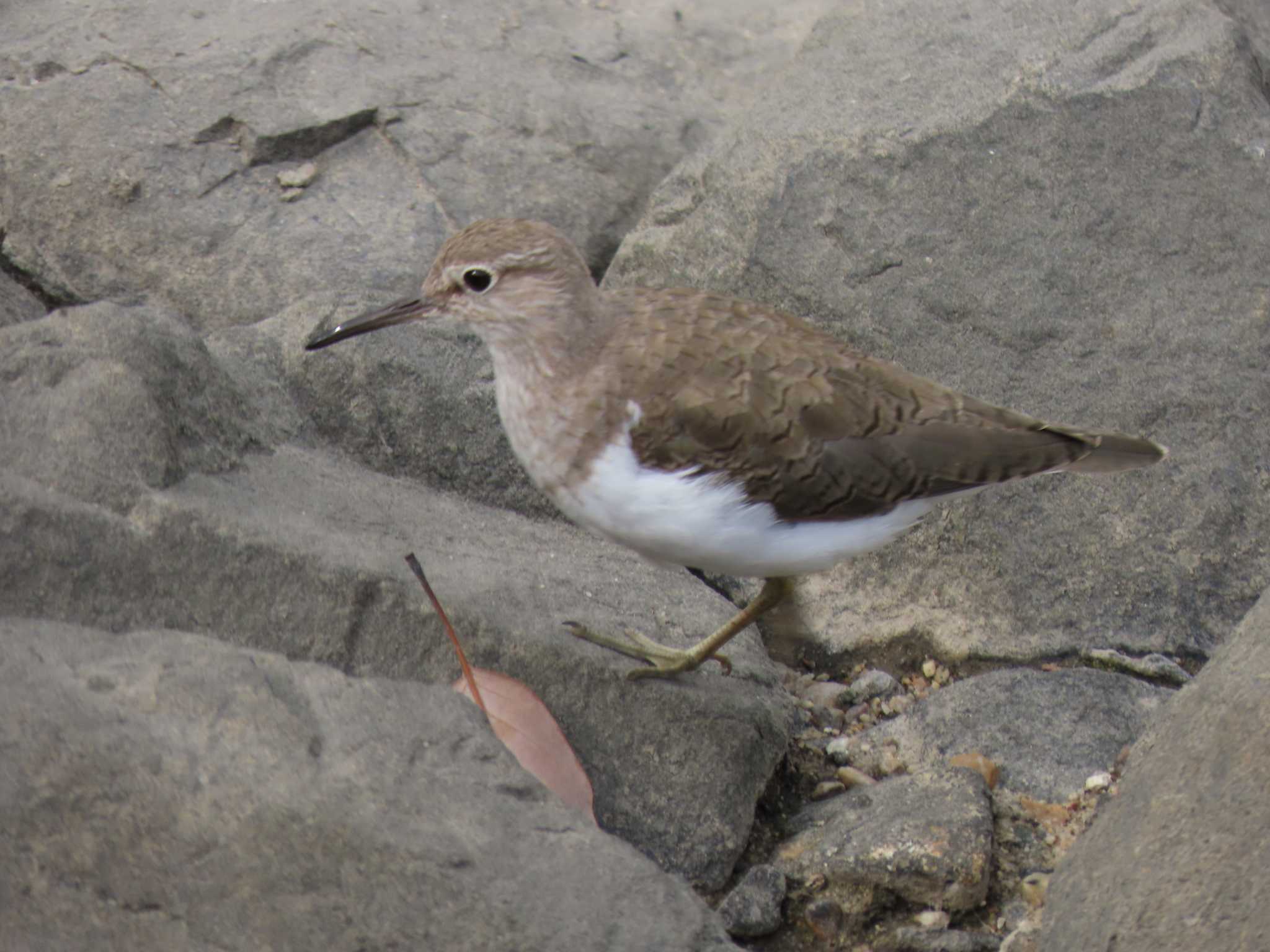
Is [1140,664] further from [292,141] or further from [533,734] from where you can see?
[292,141]

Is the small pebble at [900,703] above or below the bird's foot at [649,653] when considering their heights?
below

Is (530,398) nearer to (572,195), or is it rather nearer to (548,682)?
(548,682)

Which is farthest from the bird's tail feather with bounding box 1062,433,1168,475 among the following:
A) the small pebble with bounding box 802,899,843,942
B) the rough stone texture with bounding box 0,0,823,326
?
the rough stone texture with bounding box 0,0,823,326

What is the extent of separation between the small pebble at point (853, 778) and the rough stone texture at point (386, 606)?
0.22 m

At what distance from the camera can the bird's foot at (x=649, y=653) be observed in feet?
13.1

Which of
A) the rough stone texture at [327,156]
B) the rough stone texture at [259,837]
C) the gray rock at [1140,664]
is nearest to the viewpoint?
the rough stone texture at [259,837]

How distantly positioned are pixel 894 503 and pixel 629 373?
843 mm

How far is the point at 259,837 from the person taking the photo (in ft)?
8.47

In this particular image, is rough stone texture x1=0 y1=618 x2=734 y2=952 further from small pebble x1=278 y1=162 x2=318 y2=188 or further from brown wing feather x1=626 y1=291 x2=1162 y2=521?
small pebble x1=278 y1=162 x2=318 y2=188

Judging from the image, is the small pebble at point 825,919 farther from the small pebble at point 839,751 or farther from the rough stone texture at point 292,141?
the rough stone texture at point 292,141

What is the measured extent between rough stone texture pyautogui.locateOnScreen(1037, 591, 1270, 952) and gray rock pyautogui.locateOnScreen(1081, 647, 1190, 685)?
150 centimetres

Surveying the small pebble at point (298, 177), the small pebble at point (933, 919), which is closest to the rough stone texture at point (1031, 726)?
the small pebble at point (933, 919)

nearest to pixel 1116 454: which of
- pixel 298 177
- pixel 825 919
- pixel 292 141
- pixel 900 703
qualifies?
pixel 900 703

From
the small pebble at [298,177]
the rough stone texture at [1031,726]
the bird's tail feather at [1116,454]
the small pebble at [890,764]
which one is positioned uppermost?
the bird's tail feather at [1116,454]
